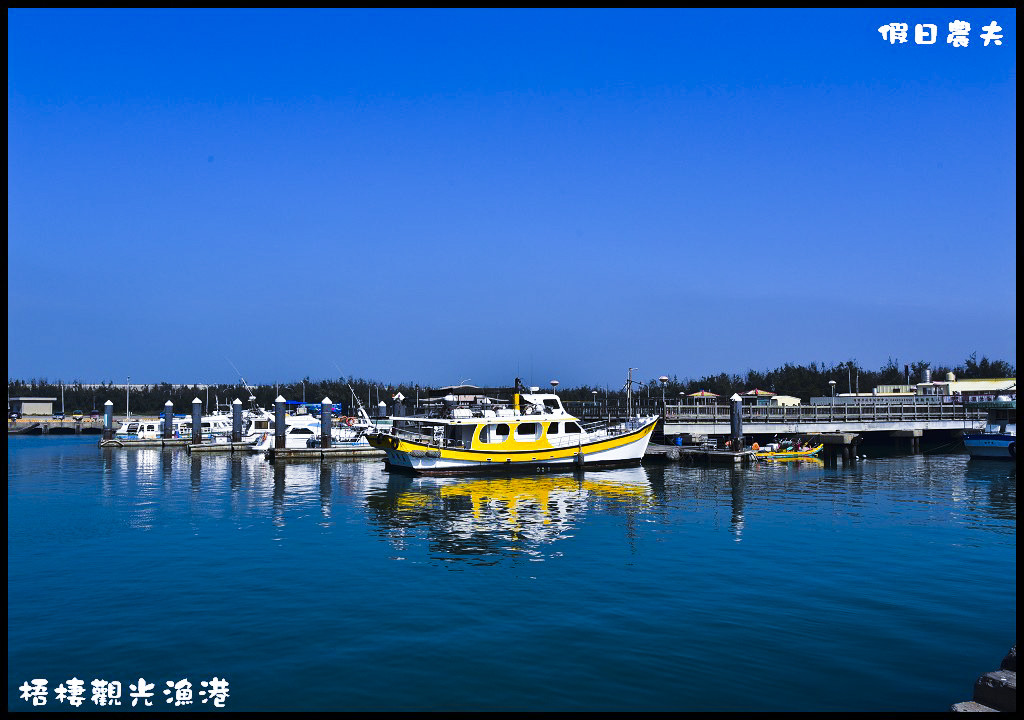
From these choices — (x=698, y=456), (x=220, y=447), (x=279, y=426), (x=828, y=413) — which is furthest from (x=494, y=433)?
(x=828, y=413)

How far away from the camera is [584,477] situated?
48125 millimetres

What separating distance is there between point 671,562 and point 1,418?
58.1 feet

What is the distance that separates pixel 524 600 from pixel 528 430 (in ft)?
100

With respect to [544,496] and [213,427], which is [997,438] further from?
[213,427]

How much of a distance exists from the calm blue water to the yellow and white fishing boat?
33.1 feet

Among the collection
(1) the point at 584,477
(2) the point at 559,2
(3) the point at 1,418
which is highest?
(2) the point at 559,2

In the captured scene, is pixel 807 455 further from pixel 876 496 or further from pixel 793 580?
pixel 793 580

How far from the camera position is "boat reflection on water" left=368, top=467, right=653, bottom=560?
27391 mm

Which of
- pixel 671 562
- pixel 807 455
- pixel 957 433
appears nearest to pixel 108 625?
pixel 671 562

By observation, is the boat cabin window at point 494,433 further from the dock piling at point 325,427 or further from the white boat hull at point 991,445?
the white boat hull at point 991,445

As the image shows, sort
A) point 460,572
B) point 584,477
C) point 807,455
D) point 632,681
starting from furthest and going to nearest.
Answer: point 807,455 < point 584,477 < point 460,572 < point 632,681

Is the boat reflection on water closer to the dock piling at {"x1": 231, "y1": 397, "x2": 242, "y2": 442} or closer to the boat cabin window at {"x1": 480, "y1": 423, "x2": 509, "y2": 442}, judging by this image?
the boat cabin window at {"x1": 480, "y1": 423, "x2": 509, "y2": 442}

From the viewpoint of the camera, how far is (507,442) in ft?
161

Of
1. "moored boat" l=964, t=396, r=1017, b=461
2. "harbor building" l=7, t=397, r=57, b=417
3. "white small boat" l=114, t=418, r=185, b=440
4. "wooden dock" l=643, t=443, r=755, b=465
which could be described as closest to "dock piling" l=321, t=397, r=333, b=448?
"white small boat" l=114, t=418, r=185, b=440
